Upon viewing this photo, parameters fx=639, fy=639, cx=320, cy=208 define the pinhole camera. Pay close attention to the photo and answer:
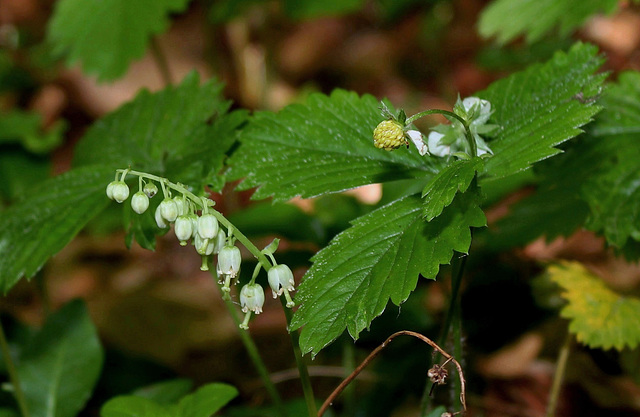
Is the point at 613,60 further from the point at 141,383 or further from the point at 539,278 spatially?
the point at 141,383

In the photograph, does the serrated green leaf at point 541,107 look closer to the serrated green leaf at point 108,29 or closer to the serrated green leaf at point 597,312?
the serrated green leaf at point 597,312

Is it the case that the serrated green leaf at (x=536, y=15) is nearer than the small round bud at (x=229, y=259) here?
No

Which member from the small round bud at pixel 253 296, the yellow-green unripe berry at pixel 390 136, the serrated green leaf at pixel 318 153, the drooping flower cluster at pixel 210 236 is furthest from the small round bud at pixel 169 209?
the yellow-green unripe berry at pixel 390 136

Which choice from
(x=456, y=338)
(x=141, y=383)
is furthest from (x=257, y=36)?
(x=456, y=338)

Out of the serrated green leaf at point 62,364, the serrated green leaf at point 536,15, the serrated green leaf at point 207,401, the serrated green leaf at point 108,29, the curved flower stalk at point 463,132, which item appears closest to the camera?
the curved flower stalk at point 463,132

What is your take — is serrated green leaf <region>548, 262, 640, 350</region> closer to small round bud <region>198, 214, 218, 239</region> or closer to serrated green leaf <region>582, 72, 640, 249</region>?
serrated green leaf <region>582, 72, 640, 249</region>

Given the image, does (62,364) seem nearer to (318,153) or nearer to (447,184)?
(318,153)
